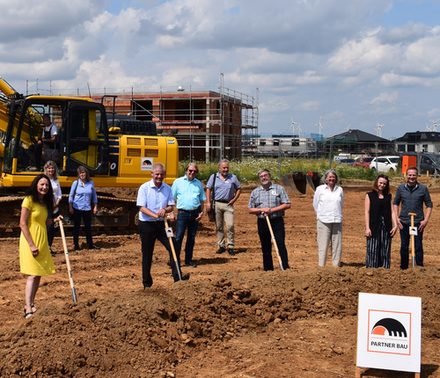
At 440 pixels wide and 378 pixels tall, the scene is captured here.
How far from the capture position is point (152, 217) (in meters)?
9.42

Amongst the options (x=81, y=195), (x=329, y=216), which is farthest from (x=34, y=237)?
(x=81, y=195)

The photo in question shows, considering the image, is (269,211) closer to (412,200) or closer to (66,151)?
(412,200)

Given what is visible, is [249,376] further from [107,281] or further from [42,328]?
[107,281]

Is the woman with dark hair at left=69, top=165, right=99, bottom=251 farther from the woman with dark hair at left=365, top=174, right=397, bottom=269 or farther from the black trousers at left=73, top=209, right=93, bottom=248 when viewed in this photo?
the woman with dark hair at left=365, top=174, right=397, bottom=269

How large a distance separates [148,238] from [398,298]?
4.06 meters

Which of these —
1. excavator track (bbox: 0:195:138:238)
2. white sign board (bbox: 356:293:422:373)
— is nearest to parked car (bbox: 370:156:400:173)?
excavator track (bbox: 0:195:138:238)

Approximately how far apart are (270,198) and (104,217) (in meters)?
5.44

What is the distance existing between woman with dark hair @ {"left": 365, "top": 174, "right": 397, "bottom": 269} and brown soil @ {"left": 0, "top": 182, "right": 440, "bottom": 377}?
2.60 feet

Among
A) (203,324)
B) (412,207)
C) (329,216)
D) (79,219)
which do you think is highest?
(412,207)

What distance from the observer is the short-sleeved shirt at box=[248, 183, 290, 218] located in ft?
35.0

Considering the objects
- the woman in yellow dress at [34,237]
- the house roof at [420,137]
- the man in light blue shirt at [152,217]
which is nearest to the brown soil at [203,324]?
the woman in yellow dress at [34,237]

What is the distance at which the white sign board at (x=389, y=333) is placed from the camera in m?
6.28

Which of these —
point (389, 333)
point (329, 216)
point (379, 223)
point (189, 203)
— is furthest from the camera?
point (189, 203)

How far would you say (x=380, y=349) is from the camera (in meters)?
6.32
